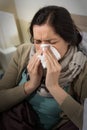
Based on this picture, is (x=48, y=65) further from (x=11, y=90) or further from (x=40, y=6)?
(x=40, y=6)

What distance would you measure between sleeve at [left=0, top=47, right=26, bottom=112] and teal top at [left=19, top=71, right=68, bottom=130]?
67 mm

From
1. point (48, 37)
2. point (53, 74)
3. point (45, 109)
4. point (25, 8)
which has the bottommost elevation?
point (45, 109)

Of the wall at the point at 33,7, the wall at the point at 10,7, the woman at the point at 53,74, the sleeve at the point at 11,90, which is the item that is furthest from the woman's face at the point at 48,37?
the wall at the point at 10,7

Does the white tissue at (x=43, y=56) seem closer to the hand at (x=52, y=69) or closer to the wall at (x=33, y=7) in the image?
the hand at (x=52, y=69)

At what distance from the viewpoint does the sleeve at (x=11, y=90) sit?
112 cm

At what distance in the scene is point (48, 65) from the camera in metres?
0.98

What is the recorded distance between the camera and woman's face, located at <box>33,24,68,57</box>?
106 cm

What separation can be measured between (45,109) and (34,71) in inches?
8.5

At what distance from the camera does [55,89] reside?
3.28 ft

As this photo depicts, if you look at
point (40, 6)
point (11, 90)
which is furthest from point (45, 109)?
point (40, 6)

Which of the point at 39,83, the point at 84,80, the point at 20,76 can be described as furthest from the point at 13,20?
the point at 84,80

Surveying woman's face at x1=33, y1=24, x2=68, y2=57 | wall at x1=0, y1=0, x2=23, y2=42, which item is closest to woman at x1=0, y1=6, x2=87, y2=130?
woman's face at x1=33, y1=24, x2=68, y2=57

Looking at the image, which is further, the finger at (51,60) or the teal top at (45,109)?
the teal top at (45,109)

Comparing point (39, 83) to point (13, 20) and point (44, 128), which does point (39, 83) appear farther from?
point (13, 20)
